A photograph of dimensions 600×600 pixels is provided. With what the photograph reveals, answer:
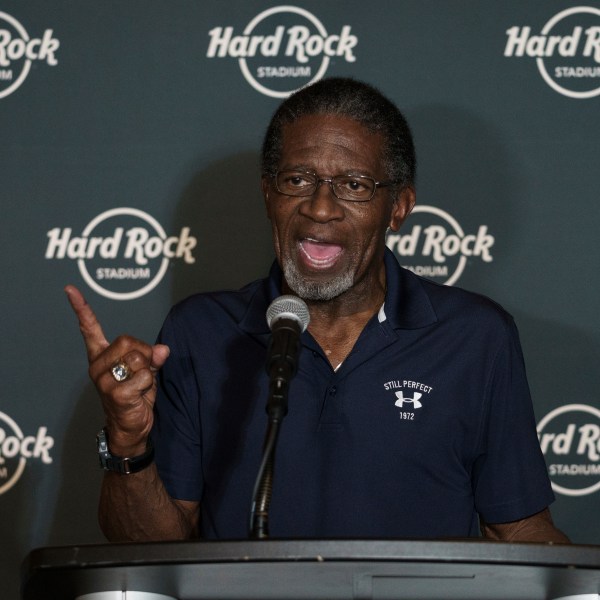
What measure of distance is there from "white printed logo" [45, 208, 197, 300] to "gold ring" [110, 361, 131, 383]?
1.44 meters

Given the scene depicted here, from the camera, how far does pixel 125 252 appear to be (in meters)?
2.93

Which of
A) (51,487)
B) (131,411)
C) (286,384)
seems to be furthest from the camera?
(51,487)

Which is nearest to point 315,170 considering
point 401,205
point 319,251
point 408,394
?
point 319,251

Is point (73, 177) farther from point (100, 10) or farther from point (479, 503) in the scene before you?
point (479, 503)

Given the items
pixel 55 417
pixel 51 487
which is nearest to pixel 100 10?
pixel 55 417

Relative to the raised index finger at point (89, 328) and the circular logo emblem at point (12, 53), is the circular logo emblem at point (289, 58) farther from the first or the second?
the raised index finger at point (89, 328)

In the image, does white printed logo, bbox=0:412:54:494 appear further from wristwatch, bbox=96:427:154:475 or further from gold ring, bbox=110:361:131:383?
gold ring, bbox=110:361:131:383

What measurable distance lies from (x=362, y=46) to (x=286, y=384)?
1864 millimetres

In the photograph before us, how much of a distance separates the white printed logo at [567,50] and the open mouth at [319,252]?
47.4 inches

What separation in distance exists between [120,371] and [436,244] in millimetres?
1561

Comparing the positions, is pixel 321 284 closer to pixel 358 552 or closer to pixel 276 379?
pixel 276 379

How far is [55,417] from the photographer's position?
114 inches

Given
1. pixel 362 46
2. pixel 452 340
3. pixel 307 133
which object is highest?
pixel 362 46

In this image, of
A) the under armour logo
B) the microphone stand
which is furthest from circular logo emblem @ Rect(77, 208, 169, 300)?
the microphone stand
